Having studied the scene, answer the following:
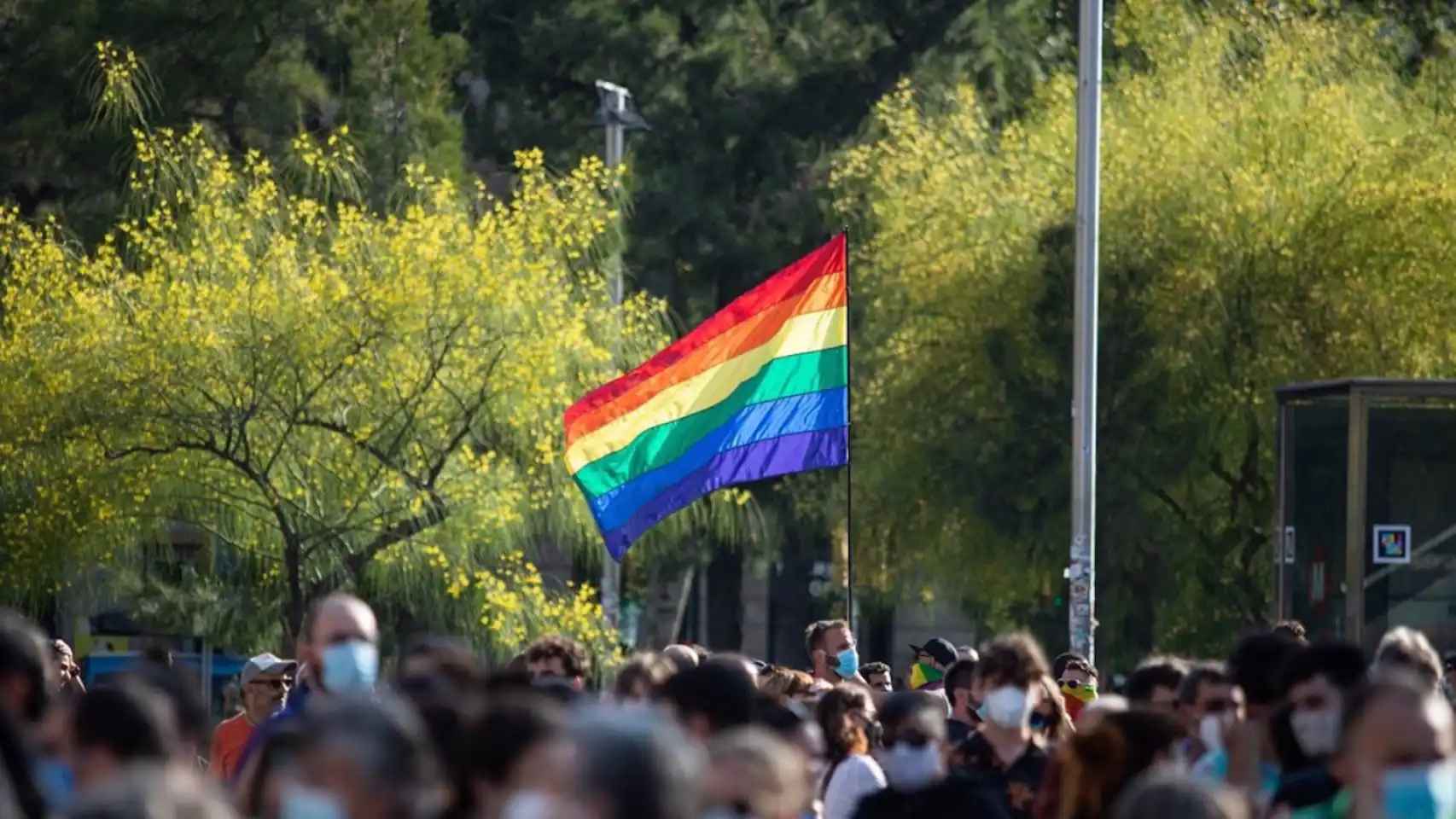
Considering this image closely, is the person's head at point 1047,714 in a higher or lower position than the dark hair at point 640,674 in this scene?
lower

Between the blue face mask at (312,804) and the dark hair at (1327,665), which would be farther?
the dark hair at (1327,665)

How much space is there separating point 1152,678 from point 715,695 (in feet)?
6.62

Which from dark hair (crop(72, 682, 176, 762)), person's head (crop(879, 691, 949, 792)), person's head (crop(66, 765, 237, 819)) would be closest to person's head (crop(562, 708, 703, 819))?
person's head (crop(66, 765, 237, 819))

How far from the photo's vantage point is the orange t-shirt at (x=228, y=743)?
12.3 m

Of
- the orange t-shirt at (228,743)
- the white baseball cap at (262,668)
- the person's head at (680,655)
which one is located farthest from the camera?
the white baseball cap at (262,668)

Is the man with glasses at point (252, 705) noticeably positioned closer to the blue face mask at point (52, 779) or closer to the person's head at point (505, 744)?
the blue face mask at point (52, 779)

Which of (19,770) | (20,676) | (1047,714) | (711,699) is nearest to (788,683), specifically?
(1047,714)

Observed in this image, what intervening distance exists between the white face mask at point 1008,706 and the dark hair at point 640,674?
0.96 metres

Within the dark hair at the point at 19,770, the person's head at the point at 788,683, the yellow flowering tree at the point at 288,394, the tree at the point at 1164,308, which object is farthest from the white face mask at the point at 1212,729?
the tree at the point at 1164,308

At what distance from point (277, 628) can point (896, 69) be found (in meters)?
18.1

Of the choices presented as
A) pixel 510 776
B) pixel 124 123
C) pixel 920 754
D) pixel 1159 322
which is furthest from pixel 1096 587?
pixel 510 776

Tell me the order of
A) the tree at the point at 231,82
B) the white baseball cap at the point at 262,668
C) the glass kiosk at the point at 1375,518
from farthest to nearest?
the tree at the point at 231,82, the glass kiosk at the point at 1375,518, the white baseball cap at the point at 262,668

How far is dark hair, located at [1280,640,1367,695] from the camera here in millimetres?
8172

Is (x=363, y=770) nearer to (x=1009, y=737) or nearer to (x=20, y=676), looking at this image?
(x=20, y=676)
